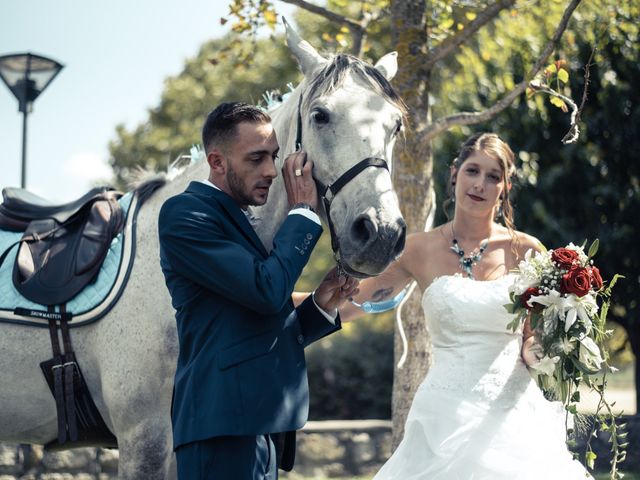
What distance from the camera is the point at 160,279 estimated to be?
367 centimetres

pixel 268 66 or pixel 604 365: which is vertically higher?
pixel 268 66

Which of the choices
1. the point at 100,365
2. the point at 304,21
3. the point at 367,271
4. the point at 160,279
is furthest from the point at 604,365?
the point at 304,21

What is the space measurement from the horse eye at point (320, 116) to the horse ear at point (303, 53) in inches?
16.3

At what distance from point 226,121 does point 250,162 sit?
0.16 m

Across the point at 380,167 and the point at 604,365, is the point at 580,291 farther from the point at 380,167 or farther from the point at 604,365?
the point at 380,167

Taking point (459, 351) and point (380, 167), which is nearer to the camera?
point (380, 167)

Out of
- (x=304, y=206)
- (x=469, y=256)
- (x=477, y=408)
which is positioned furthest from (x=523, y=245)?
(x=304, y=206)

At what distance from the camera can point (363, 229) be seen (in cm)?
283

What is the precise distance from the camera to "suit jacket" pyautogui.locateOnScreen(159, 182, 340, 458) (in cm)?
246

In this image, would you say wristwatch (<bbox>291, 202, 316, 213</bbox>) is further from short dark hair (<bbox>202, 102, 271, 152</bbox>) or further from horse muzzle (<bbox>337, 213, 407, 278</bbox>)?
short dark hair (<bbox>202, 102, 271, 152</bbox>)

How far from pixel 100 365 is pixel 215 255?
1.53 m

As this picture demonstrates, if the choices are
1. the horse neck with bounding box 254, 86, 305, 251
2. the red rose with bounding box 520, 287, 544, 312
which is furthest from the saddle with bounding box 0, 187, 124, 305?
the red rose with bounding box 520, 287, 544, 312

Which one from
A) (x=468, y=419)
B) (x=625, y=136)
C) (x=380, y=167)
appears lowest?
(x=468, y=419)

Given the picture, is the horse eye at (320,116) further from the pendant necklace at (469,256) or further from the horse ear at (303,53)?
the pendant necklace at (469,256)
